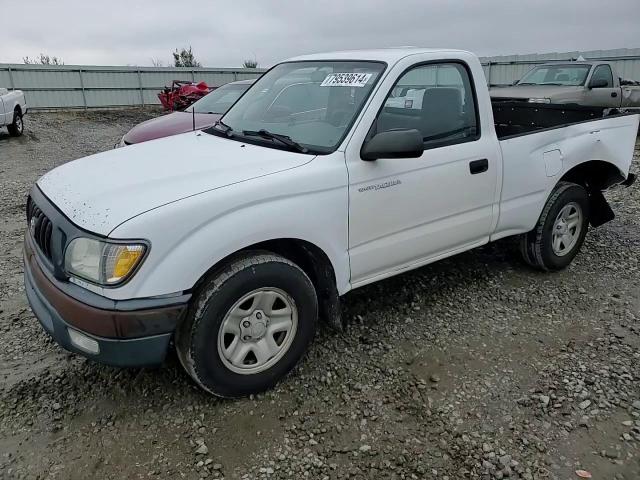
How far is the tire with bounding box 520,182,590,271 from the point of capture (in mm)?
4363

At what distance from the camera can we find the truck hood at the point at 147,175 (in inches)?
101

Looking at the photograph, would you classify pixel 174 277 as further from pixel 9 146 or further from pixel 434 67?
pixel 9 146

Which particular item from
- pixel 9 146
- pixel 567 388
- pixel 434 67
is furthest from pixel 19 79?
pixel 567 388

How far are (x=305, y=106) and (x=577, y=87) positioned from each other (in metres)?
9.49

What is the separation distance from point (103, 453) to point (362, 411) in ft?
4.36

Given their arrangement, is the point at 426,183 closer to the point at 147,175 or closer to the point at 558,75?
the point at 147,175

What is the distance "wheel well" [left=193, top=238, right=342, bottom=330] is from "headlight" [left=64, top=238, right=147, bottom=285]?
72 cm

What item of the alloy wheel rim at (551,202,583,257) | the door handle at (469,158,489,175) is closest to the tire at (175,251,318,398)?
the door handle at (469,158,489,175)

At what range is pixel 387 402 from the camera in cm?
295

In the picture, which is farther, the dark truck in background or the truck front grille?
the dark truck in background

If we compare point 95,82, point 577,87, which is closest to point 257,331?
point 577,87

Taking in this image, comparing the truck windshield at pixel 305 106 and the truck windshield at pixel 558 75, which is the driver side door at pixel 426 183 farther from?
the truck windshield at pixel 558 75

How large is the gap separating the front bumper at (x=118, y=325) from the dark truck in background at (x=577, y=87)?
953 cm

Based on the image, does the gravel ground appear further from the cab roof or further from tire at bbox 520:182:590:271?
the cab roof
